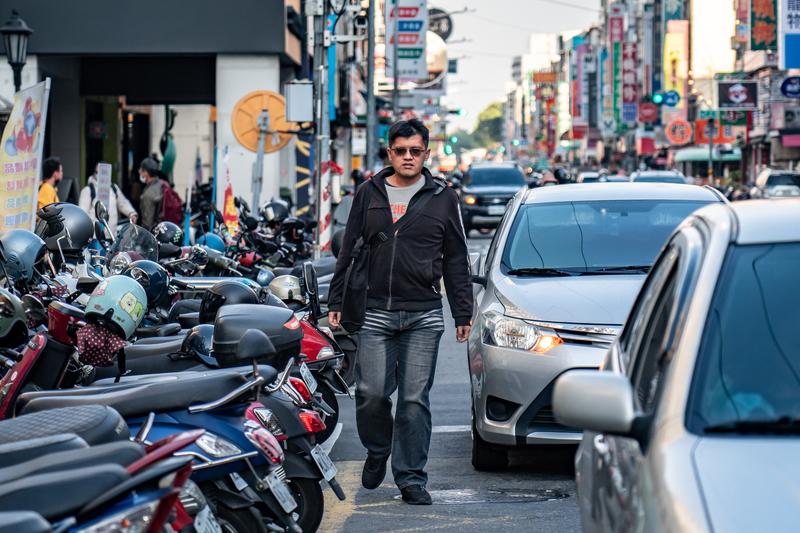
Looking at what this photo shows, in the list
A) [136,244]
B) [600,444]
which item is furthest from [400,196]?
[136,244]

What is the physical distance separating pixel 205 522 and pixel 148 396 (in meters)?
0.80

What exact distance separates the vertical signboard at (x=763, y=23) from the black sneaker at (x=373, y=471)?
121 feet

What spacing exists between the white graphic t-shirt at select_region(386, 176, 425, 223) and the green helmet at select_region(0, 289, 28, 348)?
1996mm

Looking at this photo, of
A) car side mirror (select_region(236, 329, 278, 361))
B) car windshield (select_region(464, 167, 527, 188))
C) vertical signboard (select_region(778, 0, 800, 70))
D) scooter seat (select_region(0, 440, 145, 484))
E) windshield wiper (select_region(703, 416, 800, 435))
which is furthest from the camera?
car windshield (select_region(464, 167, 527, 188))

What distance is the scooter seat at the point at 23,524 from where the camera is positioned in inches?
90.1

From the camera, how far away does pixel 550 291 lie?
249 inches

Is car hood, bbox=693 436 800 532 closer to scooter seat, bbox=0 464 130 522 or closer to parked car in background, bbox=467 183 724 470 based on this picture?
scooter seat, bbox=0 464 130 522

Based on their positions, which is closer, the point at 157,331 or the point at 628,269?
the point at 628,269

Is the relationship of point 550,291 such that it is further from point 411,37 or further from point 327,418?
point 411,37

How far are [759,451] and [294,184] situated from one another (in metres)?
24.1

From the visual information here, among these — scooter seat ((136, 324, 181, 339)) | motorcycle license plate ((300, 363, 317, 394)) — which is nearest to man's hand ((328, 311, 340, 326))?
motorcycle license plate ((300, 363, 317, 394))

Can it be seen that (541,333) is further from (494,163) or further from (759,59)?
(759,59)

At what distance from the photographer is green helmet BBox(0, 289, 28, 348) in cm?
495

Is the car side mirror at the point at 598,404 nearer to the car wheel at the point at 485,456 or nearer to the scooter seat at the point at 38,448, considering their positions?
the scooter seat at the point at 38,448
